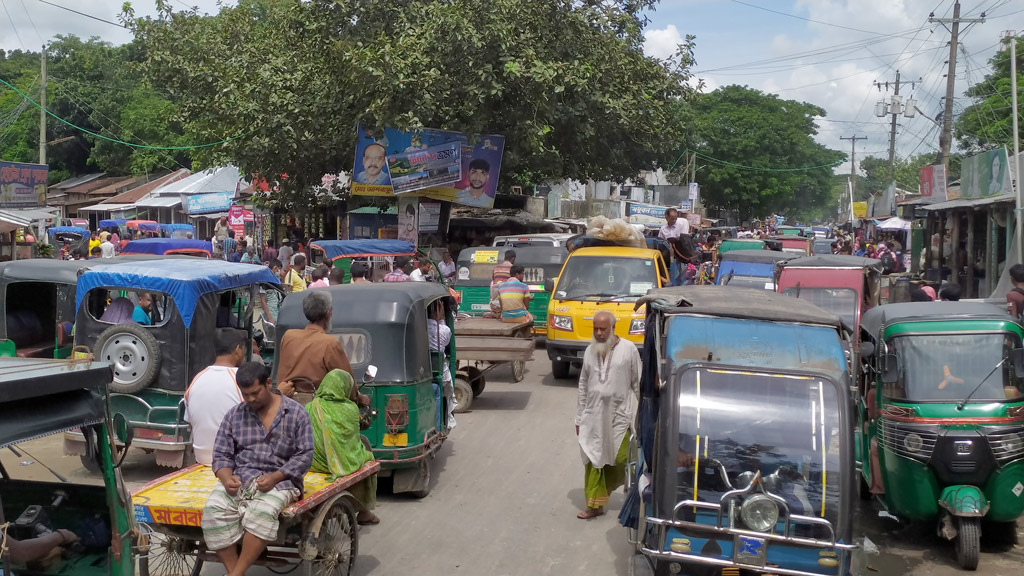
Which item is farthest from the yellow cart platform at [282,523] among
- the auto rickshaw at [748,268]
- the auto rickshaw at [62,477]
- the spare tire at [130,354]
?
the auto rickshaw at [748,268]

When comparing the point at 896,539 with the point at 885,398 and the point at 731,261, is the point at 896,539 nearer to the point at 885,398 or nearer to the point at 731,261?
the point at 885,398

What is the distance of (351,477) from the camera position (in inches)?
246

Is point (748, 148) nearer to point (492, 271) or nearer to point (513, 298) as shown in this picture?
point (492, 271)

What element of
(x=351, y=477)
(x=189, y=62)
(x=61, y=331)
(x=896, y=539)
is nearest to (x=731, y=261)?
(x=896, y=539)

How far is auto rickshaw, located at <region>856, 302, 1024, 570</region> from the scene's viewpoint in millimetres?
6930

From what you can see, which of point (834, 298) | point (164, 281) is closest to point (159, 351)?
point (164, 281)

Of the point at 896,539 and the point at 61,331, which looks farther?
the point at 61,331

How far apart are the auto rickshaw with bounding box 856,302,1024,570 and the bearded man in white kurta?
207 cm

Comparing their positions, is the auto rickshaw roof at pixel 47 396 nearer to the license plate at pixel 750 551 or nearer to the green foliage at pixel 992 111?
the license plate at pixel 750 551

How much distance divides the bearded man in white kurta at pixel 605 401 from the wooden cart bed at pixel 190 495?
2.08 metres

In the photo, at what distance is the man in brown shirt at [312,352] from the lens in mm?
7008

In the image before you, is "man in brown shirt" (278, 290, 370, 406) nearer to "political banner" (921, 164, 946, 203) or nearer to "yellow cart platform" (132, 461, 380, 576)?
"yellow cart platform" (132, 461, 380, 576)

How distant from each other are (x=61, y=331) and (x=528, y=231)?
2162 centimetres

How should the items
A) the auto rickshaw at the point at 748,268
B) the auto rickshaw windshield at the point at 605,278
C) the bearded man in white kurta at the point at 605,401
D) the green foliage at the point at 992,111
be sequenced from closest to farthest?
1. the bearded man in white kurta at the point at 605,401
2. the auto rickshaw windshield at the point at 605,278
3. the auto rickshaw at the point at 748,268
4. the green foliage at the point at 992,111
